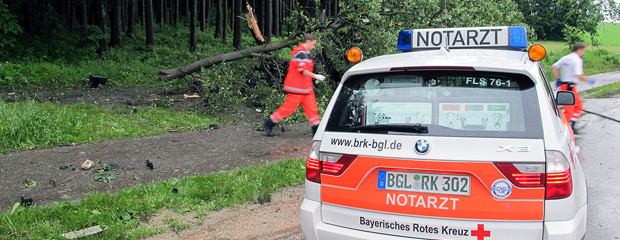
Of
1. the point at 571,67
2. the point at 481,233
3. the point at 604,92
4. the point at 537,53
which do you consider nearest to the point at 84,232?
the point at 481,233

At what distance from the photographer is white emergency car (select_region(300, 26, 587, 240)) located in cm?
261

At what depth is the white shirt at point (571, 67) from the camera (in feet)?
27.7

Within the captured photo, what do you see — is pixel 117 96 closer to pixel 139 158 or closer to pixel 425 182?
pixel 139 158

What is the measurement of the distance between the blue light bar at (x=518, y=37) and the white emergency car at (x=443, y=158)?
6.06 ft

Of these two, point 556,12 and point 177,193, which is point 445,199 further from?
point 556,12

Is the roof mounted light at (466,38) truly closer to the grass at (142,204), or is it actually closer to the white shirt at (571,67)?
the grass at (142,204)

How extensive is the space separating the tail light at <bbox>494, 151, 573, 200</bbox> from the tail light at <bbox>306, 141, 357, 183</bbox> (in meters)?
0.88

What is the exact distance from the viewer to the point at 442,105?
2.98m

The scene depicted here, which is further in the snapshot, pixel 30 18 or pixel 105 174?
pixel 30 18

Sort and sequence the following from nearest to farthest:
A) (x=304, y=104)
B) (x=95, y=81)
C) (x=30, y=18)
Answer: (x=304, y=104) < (x=95, y=81) < (x=30, y=18)

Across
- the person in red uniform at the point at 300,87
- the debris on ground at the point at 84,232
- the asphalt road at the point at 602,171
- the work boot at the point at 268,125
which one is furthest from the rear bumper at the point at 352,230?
the work boot at the point at 268,125

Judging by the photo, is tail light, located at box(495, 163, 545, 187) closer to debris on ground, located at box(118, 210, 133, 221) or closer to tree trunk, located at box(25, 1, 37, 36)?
debris on ground, located at box(118, 210, 133, 221)

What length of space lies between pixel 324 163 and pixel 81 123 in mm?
6411

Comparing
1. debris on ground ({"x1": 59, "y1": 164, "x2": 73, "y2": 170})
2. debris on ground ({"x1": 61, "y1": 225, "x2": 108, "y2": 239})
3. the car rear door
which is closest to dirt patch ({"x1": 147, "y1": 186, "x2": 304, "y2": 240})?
debris on ground ({"x1": 61, "y1": 225, "x2": 108, "y2": 239})
